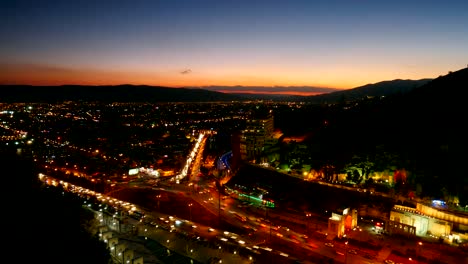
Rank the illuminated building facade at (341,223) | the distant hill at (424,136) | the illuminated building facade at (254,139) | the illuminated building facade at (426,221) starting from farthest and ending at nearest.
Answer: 1. the illuminated building facade at (254,139)
2. the distant hill at (424,136)
3. the illuminated building facade at (341,223)
4. the illuminated building facade at (426,221)

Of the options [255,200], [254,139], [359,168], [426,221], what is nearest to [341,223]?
[426,221]

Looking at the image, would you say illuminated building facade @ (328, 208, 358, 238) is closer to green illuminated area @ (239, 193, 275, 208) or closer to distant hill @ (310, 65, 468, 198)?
distant hill @ (310, 65, 468, 198)

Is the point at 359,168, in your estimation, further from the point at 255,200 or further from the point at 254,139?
the point at 254,139

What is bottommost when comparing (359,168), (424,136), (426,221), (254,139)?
(426,221)

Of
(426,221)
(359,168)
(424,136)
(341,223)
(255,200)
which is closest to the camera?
(426,221)

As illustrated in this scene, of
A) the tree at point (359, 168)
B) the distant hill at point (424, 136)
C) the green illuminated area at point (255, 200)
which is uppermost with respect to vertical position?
the distant hill at point (424, 136)

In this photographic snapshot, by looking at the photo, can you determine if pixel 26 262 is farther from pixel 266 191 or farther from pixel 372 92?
pixel 372 92

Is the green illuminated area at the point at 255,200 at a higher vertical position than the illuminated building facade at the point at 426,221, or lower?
lower

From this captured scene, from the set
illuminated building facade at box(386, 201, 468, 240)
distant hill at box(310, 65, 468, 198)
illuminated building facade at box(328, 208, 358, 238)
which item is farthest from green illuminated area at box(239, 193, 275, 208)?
illuminated building facade at box(386, 201, 468, 240)

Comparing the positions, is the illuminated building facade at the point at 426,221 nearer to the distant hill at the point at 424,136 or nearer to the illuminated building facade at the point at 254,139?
the distant hill at the point at 424,136

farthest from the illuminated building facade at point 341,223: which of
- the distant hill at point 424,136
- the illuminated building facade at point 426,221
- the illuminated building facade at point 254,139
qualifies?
Answer: the illuminated building facade at point 254,139

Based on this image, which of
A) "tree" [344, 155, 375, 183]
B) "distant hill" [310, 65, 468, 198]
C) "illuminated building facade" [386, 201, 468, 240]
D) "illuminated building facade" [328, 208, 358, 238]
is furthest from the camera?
"tree" [344, 155, 375, 183]
